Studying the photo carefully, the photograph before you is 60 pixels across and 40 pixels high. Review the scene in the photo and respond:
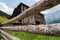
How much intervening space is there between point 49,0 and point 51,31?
0.23 metres

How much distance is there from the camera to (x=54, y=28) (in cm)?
144

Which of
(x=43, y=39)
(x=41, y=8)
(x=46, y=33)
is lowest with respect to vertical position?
(x=43, y=39)

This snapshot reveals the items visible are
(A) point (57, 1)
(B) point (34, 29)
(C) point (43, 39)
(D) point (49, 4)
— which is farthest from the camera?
(C) point (43, 39)

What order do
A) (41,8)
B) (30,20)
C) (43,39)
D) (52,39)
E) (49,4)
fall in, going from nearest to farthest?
(49,4), (41,8), (52,39), (43,39), (30,20)

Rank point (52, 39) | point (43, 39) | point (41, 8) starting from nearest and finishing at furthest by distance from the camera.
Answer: point (41, 8)
point (52, 39)
point (43, 39)

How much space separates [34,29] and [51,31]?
371 millimetres

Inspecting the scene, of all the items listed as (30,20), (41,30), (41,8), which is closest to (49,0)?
(41,8)

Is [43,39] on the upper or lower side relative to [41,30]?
lower

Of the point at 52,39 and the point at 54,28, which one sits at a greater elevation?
the point at 54,28

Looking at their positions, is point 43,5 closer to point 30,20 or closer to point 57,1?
point 57,1

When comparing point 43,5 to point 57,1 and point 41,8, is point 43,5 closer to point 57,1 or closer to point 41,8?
point 41,8

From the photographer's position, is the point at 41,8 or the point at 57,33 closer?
the point at 57,33

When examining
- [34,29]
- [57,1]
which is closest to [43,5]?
[57,1]

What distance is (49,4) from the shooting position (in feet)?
4.95
